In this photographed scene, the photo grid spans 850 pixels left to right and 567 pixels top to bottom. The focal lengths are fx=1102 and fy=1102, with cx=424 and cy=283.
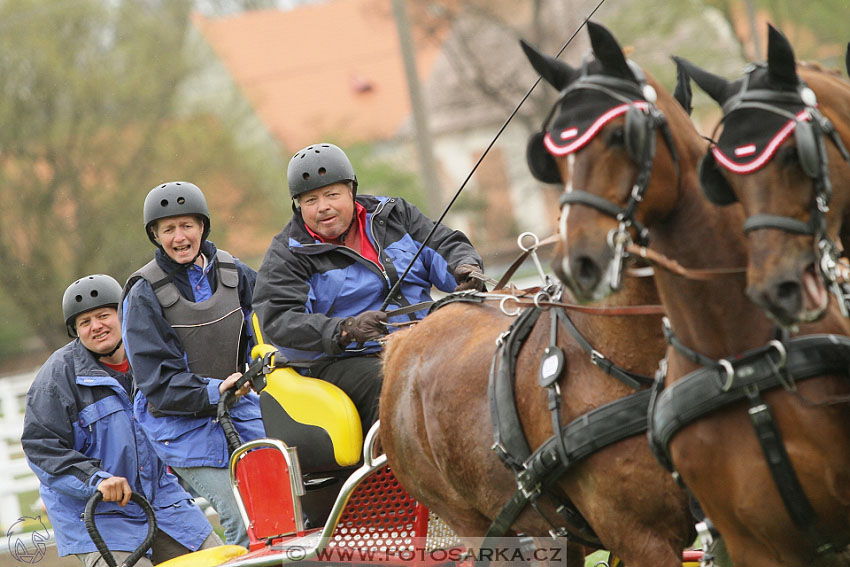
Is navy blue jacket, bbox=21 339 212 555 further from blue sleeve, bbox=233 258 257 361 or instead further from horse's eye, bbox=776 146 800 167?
horse's eye, bbox=776 146 800 167

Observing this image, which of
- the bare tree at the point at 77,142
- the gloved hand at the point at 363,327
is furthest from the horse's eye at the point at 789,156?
the bare tree at the point at 77,142

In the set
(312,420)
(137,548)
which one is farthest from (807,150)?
(137,548)

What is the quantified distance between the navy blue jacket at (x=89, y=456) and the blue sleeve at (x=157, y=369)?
38 cm

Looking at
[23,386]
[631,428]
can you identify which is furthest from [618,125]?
[23,386]

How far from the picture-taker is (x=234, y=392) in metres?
5.54

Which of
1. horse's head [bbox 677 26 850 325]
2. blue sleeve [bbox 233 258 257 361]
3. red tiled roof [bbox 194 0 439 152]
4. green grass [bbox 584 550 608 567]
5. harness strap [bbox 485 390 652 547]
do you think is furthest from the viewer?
red tiled roof [bbox 194 0 439 152]

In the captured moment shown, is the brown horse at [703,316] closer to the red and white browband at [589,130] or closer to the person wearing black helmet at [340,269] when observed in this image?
the red and white browband at [589,130]

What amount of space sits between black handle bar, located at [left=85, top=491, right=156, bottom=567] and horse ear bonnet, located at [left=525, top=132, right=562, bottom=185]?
10.2ft

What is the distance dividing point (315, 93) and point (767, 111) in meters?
39.0

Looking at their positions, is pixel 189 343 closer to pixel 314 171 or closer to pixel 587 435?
pixel 314 171

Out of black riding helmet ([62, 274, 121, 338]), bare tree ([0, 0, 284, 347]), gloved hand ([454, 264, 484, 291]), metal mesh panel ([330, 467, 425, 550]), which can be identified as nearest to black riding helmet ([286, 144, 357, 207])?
gloved hand ([454, 264, 484, 291])

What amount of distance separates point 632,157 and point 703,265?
403 millimetres

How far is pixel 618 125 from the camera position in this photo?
3.10 m

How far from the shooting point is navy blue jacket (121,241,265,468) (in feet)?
18.2
